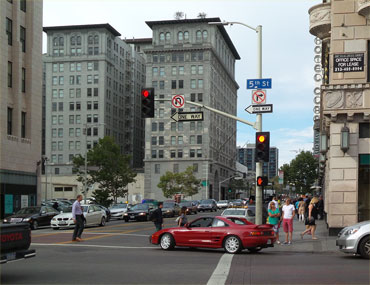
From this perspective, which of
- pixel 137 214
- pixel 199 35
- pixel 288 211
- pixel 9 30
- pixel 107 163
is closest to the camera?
pixel 288 211

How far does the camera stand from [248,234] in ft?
58.2

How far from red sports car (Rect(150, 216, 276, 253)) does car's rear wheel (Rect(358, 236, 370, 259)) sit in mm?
3152

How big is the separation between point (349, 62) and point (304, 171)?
77.8m

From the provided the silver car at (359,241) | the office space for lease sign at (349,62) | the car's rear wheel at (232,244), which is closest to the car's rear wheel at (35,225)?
the car's rear wheel at (232,244)

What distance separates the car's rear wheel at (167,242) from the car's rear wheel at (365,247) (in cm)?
616

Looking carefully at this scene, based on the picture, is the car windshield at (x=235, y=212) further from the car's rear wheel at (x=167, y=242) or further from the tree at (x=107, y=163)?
the tree at (x=107, y=163)

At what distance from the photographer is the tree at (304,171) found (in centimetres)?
9975

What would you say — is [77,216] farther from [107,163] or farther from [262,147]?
[107,163]

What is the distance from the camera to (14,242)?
1142 cm

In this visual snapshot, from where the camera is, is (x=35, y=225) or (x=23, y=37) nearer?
(x=35, y=225)

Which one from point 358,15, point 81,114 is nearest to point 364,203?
point 358,15

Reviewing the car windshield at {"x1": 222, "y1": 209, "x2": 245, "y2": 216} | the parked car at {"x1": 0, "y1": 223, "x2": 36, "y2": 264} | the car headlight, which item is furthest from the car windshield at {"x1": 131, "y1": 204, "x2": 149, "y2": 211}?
the parked car at {"x1": 0, "y1": 223, "x2": 36, "y2": 264}

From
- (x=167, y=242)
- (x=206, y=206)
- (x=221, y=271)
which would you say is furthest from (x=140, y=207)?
(x=221, y=271)

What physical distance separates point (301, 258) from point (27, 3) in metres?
43.2
